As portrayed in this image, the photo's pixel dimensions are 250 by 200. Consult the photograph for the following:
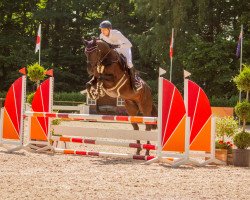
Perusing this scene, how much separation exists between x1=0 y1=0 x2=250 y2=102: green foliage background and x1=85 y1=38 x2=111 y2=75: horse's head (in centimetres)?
1940

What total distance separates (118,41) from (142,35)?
25.1 m

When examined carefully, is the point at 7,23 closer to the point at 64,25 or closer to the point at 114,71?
the point at 64,25

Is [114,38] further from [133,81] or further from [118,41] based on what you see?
[133,81]

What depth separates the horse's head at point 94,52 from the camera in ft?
30.5

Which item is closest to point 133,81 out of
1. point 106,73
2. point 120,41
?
point 106,73

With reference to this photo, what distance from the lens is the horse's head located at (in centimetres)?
928

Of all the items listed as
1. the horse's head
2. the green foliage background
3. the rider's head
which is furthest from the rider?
the green foliage background

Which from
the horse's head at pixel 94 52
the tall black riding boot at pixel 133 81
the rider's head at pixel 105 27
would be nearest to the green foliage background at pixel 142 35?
the tall black riding boot at pixel 133 81

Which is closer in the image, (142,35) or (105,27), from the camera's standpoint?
(105,27)

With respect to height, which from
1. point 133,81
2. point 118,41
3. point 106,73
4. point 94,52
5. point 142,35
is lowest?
point 133,81

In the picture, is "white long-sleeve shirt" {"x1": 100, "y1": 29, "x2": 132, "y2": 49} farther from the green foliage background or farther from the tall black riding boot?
the green foliage background

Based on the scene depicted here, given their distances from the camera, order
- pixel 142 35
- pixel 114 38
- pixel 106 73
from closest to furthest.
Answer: pixel 106 73, pixel 114 38, pixel 142 35

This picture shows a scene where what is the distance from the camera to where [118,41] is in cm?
1012

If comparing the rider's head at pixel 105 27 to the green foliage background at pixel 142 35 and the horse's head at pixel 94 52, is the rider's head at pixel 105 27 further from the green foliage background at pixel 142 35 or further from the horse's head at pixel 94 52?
the green foliage background at pixel 142 35
